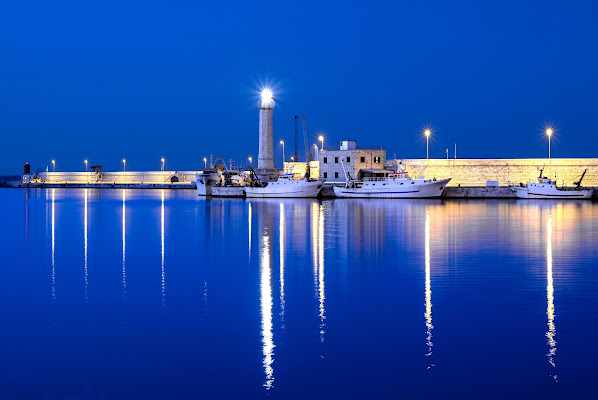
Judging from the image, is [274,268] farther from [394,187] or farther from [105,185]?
[105,185]

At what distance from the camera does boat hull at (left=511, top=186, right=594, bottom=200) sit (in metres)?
46.0

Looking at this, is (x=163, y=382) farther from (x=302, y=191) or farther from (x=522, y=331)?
(x=302, y=191)

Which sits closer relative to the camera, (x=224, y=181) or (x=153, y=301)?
(x=153, y=301)

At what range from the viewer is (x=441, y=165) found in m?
54.7

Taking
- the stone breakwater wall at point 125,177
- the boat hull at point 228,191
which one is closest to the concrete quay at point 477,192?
the boat hull at point 228,191

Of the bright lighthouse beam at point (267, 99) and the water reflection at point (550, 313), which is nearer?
the water reflection at point (550, 313)

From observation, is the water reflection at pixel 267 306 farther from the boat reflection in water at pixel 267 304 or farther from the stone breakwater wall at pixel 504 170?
the stone breakwater wall at pixel 504 170

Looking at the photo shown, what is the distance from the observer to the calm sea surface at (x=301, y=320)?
22.1 feet

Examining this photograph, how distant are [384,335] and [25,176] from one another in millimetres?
102134

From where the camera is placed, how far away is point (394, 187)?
50125mm

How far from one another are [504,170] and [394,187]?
9746 millimetres

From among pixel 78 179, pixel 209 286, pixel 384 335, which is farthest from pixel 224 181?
pixel 384 335

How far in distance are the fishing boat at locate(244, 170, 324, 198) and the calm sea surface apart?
109 feet

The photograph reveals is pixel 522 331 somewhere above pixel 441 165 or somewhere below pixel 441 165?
below
